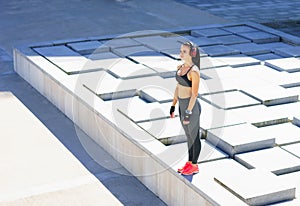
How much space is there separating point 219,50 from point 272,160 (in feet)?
16.0

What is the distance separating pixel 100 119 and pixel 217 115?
1721 mm

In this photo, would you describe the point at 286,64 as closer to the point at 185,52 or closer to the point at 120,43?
the point at 120,43

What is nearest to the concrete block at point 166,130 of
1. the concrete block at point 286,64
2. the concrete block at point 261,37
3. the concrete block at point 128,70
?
the concrete block at point 128,70

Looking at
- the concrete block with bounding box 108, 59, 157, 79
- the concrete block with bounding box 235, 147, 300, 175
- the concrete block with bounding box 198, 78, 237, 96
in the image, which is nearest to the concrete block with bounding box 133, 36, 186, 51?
the concrete block with bounding box 108, 59, 157, 79

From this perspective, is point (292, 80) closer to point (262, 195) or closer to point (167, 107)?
point (167, 107)

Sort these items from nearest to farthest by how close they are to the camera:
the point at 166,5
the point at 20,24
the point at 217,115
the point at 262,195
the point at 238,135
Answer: the point at 262,195 < the point at 238,135 < the point at 217,115 < the point at 20,24 < the point at 166,5

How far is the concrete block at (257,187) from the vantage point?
750 centimetres

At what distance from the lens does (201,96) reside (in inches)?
415

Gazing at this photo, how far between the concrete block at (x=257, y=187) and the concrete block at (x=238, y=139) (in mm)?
663

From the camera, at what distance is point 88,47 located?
42.9ft

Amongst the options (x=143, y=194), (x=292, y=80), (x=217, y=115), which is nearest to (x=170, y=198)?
(x=143, y=194)

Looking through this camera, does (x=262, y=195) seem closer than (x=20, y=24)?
Yes

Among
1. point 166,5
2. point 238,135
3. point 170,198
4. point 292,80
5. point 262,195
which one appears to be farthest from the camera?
point 166,5

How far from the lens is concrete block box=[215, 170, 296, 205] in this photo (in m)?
7.50
